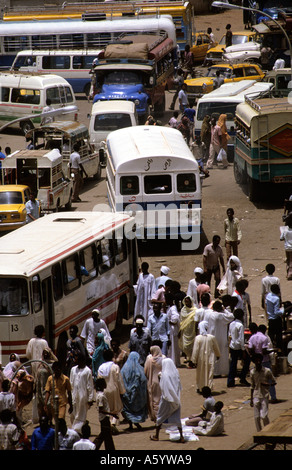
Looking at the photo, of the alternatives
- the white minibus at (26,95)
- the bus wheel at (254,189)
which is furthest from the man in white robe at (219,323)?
the white minibus at (26,95)

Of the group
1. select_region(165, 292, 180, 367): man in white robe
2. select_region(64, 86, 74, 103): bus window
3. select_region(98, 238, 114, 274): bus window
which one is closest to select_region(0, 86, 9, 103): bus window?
select_region(64, 86, 74, 103): bus window

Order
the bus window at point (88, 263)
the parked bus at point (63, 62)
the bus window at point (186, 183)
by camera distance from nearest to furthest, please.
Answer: the bus window at point (88, 263), the bus window at point (186, 183), the parked bus at point (63, 62)

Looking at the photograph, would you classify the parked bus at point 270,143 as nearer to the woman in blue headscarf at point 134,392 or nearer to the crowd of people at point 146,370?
the crowd of people at point 146,370

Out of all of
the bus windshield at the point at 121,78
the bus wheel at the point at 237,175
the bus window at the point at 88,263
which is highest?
the bus window at the point at 88,263

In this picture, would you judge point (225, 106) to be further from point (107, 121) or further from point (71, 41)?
point (71, 41)

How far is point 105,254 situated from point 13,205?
6787 millimetres

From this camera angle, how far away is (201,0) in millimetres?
64438

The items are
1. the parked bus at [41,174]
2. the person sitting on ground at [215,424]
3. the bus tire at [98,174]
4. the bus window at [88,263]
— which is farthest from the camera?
the bus tire at [98,174]

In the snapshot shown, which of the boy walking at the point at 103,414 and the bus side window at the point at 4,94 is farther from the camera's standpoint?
the bus side window at the point at 4,94

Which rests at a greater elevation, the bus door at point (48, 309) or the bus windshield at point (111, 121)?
the bus door at point (48, 309)

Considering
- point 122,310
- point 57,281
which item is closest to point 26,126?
point 122,310

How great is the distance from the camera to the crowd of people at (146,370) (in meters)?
13.7

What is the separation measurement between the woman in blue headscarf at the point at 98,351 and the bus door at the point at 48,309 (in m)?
1.02
